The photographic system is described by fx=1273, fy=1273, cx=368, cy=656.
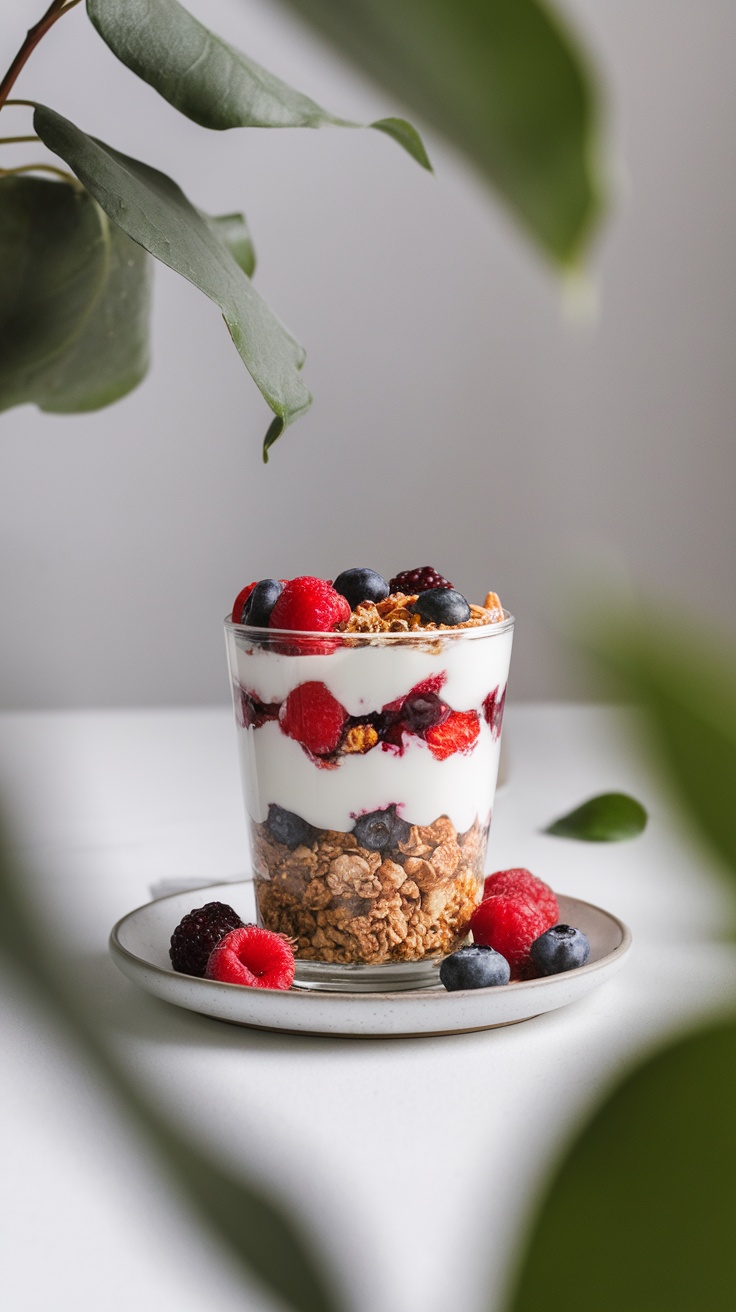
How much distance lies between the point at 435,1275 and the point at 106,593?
A: 172 cm

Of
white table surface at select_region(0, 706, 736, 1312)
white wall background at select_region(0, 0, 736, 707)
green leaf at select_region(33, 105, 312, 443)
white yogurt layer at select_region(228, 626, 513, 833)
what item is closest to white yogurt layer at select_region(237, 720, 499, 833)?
white yogurt layer at select_region(228, 626, 513, 833)

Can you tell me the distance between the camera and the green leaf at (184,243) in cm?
39

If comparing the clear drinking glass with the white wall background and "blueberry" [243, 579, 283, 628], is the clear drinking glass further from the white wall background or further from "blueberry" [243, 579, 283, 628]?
the white wall background

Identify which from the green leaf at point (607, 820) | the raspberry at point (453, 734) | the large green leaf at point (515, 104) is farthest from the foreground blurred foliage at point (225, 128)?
the green leaf at point (607, 820)

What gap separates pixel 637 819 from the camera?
967 mm

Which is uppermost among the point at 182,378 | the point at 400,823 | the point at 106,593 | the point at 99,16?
the point at 99,16

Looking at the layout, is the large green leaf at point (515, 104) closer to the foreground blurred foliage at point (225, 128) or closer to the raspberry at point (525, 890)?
the foreground blurred foliage at point (225, 128)

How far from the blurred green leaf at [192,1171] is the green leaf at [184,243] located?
0.34m

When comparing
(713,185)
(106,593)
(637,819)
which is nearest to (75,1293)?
(637,819)

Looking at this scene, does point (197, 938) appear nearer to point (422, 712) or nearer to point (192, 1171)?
point (422, 712)

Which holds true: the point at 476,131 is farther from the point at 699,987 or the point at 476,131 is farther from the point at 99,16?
the point at 699,987

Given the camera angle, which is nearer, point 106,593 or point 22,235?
point 22,235

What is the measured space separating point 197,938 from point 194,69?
0.41 m

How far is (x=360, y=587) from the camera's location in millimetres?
683
